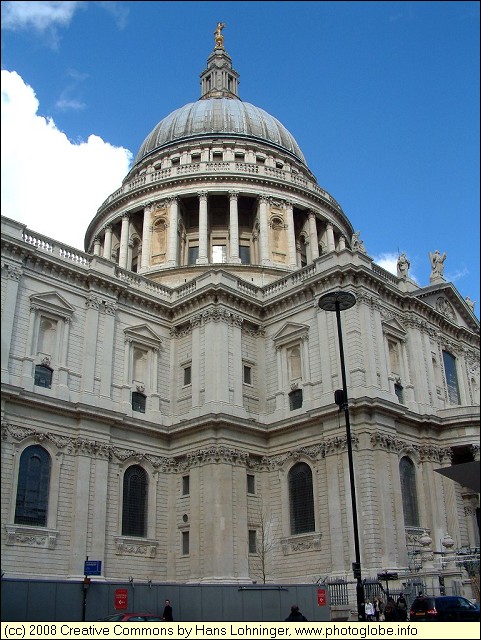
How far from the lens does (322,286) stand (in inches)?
1599

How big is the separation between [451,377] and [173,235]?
79.4 feet

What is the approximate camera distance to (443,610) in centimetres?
2375

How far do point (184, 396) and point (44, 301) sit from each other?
10.2 m

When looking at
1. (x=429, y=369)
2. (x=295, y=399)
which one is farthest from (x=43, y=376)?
(x=429, y=369)

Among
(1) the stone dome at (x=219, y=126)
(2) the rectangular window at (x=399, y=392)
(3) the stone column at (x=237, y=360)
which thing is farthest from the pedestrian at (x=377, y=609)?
(1) the stone dome at (x=219, y=126)

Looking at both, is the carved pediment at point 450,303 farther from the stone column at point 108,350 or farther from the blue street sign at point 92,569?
the blue street sign at point 92,569

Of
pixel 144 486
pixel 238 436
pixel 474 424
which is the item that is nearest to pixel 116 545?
pixel 144 486

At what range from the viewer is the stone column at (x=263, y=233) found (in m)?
54.4

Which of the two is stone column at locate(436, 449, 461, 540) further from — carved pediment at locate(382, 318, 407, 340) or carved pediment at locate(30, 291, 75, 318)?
carved pediment at locate(30, 291, 75, 318)

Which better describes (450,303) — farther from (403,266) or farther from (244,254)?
(244,254)

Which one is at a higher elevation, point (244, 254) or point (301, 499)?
point (244, 254)

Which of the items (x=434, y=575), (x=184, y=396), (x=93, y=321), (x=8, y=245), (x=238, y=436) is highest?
(x=8, y=245)

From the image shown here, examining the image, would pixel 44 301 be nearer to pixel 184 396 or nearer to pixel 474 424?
pixel 184 396

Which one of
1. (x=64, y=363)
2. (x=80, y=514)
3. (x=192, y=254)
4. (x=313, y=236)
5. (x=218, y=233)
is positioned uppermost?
(x=218, y=233)
